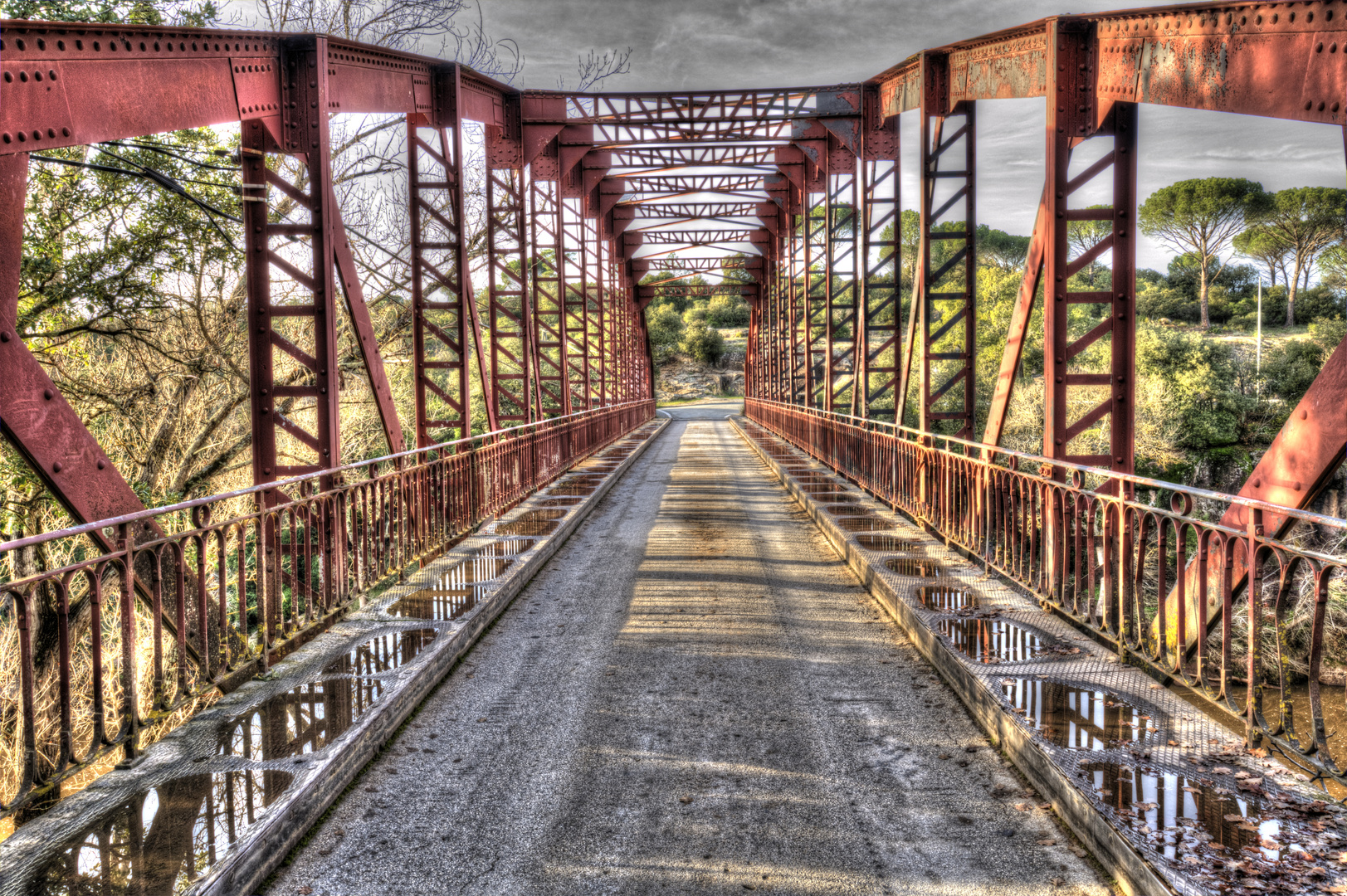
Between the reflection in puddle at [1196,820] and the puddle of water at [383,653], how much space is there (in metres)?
3.92

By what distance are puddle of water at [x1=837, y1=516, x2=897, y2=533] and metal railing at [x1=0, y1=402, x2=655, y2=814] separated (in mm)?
4580

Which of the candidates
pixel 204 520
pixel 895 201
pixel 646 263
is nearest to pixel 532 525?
pixel 204 520

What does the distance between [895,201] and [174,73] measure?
532 inches

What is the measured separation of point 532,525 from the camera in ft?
35.6

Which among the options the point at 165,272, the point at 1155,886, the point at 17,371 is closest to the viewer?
the point at 1155,886

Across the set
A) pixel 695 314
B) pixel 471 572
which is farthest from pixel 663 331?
pixel 471 572

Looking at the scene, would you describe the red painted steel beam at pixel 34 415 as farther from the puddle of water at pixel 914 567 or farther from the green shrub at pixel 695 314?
the green shrub at pixel 695 314

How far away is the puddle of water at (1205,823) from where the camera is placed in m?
2.94

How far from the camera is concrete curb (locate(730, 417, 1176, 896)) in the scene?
3.01 meters

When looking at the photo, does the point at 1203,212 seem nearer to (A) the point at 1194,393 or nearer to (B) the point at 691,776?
(A) the point at 1194,393

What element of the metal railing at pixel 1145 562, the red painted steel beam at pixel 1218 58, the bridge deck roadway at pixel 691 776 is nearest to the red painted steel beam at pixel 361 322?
the bridge deck roadway at pixel 691 776

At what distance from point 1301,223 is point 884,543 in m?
59.7

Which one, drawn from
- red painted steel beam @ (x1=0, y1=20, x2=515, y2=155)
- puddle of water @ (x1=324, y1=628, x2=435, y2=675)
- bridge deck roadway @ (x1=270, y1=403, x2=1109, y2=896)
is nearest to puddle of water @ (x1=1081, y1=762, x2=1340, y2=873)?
bridge deck roadway @ (x1=270, y1=403, x2=1109, y2=896)

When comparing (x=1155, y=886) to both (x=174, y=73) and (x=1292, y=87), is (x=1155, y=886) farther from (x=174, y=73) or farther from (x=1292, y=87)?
(x=174, y=73)
